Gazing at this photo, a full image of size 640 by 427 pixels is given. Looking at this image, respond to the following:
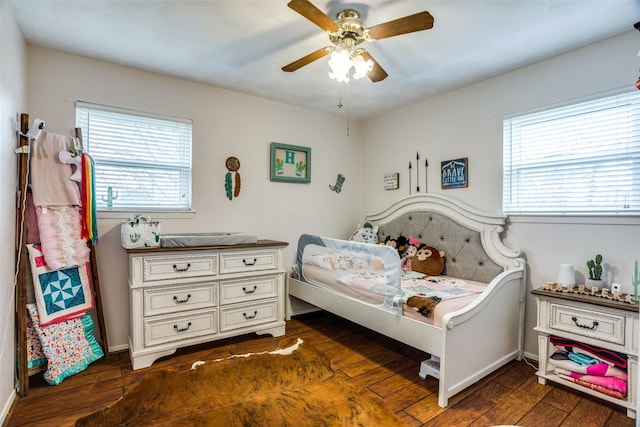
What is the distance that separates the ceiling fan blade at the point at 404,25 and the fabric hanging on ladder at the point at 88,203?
2165 millimetres

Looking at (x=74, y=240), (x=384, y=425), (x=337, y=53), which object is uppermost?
(x=337, y=53)

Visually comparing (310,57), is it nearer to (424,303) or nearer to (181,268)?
(424,303)

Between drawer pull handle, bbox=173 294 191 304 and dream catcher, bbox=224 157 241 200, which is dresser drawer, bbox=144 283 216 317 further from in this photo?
dream catcher, bbox=224 157 241 200

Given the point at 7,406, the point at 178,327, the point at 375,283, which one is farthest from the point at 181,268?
the point at 375,283

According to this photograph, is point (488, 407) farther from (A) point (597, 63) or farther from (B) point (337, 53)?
(A) point (597, 63)

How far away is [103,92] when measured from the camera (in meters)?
2.55

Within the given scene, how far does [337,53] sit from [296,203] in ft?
6.62

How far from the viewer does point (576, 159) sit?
2.30 m

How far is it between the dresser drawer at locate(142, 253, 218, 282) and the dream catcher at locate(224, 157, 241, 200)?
0.76 metres

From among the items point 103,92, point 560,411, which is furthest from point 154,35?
point 560,411

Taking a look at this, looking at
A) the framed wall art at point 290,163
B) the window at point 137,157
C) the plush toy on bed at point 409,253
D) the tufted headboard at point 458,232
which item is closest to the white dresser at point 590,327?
the tufted headboard at point 458,232

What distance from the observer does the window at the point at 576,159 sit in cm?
A: 209

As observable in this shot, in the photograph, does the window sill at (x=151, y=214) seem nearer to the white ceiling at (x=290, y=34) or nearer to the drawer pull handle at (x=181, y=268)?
the drawer pull handle at (x=181, y=268)

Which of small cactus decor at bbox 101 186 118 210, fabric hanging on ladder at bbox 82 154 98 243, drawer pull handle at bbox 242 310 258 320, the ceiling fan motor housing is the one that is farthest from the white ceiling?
drawer pull handle at bbox 242 310 258 320
